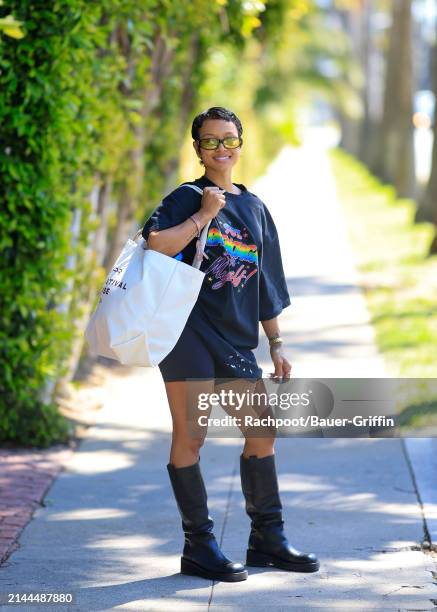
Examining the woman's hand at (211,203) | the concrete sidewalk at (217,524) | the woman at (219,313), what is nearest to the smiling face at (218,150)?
the woman at (219,313)

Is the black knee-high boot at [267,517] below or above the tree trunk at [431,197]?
below

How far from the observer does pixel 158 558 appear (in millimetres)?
5141

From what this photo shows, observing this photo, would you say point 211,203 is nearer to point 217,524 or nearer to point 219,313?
point 219,313

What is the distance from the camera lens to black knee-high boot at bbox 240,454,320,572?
474 cm

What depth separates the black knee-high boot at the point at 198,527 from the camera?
462 cm

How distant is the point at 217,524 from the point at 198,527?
102 cm

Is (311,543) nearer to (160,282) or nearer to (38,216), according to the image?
(160,282)

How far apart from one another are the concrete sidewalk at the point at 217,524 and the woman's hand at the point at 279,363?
0.79m

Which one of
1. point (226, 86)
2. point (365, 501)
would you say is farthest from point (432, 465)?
point (226, 86)

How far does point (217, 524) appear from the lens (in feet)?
18.5

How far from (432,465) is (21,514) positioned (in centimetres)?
227

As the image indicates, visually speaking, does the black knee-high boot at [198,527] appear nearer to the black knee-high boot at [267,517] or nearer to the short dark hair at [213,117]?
the black knee-high boot at [267,517]

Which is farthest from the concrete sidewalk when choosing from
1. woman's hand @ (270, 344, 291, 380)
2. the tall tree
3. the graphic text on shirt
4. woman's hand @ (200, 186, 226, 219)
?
the tall tree

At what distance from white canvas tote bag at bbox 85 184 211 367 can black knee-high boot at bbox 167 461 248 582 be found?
53 cm
